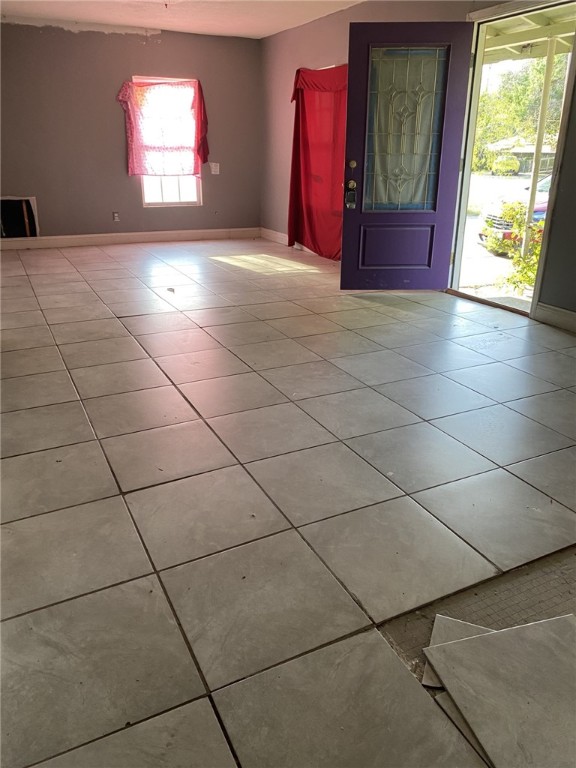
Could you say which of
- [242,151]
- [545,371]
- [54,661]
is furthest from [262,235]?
[54,661]

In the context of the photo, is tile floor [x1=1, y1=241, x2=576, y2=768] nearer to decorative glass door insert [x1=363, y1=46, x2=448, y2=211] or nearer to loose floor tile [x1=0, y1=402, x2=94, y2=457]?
loose floor tile [x1=0, y1=402, x2=94, y2=457]

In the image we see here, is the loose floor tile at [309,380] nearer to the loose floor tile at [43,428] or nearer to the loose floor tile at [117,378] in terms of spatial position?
the loose floor tile at [117,378]

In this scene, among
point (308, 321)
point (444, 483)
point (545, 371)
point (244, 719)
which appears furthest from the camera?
point (308, 321)

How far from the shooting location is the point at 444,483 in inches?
88.6

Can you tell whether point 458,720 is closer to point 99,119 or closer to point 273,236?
point 273,236

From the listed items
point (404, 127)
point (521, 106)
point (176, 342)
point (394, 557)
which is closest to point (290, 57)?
point (521, 106)

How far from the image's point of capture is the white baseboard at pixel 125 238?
7.50 meters

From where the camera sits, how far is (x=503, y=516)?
205 cm

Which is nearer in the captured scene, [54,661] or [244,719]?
[244,719]

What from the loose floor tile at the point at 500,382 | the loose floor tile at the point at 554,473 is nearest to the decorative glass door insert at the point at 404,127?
the loose floor tile at the point at 500,382

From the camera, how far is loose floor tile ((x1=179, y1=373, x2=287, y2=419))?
9.48 ft

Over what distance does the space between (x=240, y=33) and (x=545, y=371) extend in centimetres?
639

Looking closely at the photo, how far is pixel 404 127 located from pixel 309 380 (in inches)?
112

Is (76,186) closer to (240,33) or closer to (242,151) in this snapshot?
(242,151)
